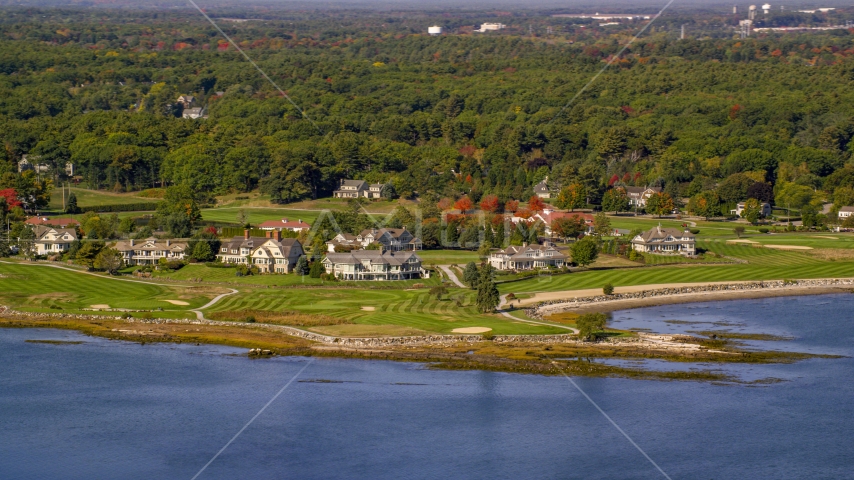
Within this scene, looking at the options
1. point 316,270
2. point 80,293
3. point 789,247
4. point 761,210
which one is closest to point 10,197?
point 80,293

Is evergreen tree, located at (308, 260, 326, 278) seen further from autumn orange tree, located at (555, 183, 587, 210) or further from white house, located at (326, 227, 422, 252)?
autumn orange tree, located at (555, 183, 587, 210)

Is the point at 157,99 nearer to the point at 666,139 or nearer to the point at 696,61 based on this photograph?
the point at 666,139

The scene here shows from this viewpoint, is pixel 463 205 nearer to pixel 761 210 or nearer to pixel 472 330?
pixel 761 210

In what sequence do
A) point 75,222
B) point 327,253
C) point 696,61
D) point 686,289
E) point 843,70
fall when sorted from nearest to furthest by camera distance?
point 686,289, point 327,253, point 75,222, point 843,70, point 696,61

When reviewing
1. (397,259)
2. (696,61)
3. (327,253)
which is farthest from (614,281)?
(696,61)

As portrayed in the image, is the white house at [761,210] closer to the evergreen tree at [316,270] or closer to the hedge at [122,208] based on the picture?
the evergreen tree at [316,270]

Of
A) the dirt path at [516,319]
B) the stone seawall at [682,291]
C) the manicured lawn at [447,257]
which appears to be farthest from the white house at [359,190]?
the dirt path at [516,319]
